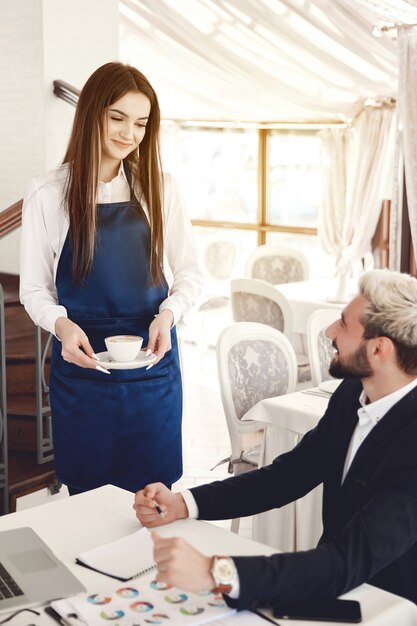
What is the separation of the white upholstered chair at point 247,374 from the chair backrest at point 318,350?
212 mm

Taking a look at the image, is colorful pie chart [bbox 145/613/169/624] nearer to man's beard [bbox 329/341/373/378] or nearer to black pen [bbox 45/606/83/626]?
black pen [bbox 45/606/83/626]

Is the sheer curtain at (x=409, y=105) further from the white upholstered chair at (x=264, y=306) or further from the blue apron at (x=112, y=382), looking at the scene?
the blue apron at (x=112, y=382)

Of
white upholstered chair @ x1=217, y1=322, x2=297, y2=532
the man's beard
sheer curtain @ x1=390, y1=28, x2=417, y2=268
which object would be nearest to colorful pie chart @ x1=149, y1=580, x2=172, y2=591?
the man's beard

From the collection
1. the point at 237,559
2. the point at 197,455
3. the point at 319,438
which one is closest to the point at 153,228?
the point at 319,438

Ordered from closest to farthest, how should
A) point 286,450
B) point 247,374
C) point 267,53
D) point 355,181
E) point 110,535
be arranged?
point 110,535, point 286,450, point 247,374, point 267,53, point 355,181

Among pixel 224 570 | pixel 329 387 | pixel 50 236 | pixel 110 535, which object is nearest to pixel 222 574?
pixel 224 570

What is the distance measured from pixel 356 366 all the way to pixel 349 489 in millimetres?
235

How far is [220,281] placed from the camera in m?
7.17

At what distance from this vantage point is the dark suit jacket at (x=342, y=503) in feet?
4.62

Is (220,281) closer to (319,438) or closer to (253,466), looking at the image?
(253,466)

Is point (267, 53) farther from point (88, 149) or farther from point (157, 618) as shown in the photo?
point (157, 618)

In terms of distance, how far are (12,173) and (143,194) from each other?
6.89 ft

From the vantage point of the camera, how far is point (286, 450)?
2.97 m

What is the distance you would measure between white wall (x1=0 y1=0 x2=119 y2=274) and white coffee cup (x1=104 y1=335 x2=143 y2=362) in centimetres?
215
